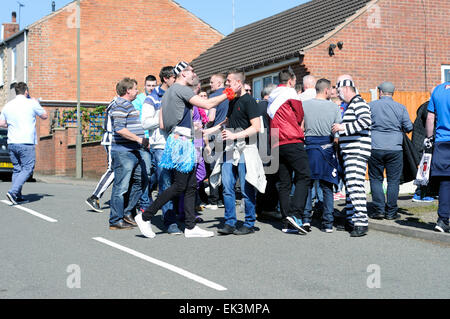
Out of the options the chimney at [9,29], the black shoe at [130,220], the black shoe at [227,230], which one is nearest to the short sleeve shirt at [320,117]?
the black shoe at [227,230]

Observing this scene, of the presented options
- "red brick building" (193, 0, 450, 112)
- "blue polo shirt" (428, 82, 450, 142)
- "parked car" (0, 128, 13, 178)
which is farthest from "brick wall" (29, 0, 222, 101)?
"blue polo shirt" (428, 82, 450, 142)

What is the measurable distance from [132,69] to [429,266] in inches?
1123

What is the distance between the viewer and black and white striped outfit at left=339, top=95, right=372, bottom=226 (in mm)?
8352

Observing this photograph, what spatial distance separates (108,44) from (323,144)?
26.2m

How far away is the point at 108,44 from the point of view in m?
33.2

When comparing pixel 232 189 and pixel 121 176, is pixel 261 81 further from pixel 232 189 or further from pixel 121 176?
pixel 232 189

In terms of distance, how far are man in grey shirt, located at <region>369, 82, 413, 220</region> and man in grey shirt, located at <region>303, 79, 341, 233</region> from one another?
99 cm

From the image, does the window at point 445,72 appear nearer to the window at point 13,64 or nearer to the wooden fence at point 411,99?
the wooden fence at point 411,99

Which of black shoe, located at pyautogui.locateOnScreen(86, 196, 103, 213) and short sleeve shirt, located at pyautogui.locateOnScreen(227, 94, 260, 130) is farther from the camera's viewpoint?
black shoe, located at pyautogui.locateOnScreen(86, 196, 103, 213)

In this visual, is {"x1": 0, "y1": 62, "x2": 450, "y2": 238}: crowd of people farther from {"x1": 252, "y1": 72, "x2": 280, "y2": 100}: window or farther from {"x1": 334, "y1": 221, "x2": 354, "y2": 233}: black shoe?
{"x1": 252, "y1": 72, "x2": 280, "y2": 100}: window

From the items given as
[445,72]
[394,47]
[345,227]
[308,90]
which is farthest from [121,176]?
[445,72]

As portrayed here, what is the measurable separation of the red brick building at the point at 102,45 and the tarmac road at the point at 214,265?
78.3ft
